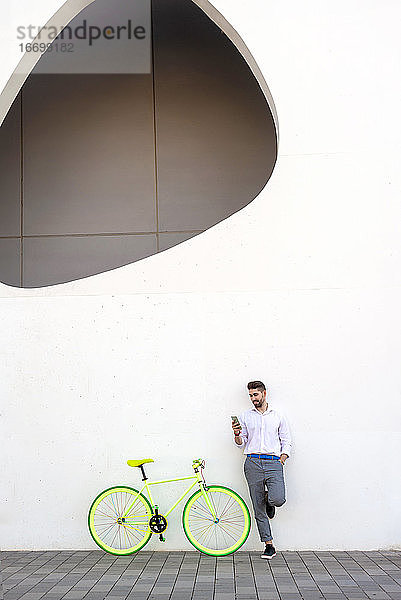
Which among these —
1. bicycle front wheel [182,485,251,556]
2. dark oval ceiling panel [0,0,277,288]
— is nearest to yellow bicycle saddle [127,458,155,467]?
bicycle front wheel [182,485,251,556]

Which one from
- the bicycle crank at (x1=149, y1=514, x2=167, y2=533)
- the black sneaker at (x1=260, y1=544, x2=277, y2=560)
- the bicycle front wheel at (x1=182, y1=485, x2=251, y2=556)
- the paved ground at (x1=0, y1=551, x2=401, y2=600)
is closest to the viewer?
the paved ground at (x1=0, y1=551, x2=401, y2=600)

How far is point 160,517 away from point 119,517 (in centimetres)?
42

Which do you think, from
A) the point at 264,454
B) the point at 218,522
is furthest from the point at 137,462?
the point at 264,454

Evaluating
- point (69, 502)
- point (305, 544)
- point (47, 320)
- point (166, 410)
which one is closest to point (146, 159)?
point (47, 320)

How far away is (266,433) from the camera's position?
6.83 metres

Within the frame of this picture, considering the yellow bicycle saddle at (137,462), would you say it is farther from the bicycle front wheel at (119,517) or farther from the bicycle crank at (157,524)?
the bicycle crank at (157,524)

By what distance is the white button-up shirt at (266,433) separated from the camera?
6.79 metres

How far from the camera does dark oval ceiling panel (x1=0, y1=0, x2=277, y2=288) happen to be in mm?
9781

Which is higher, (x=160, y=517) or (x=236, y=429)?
(x=236, y=429)

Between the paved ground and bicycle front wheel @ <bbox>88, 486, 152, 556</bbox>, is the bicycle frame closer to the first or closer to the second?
bicycle front wheel @ <bbox>88, 486, 152, 556</bbox>

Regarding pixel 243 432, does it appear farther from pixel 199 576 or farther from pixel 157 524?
pixel 199 576

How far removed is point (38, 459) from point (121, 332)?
4.86 ft

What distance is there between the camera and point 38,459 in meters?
7.21

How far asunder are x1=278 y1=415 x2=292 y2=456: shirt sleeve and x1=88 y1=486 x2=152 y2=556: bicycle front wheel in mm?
1365
